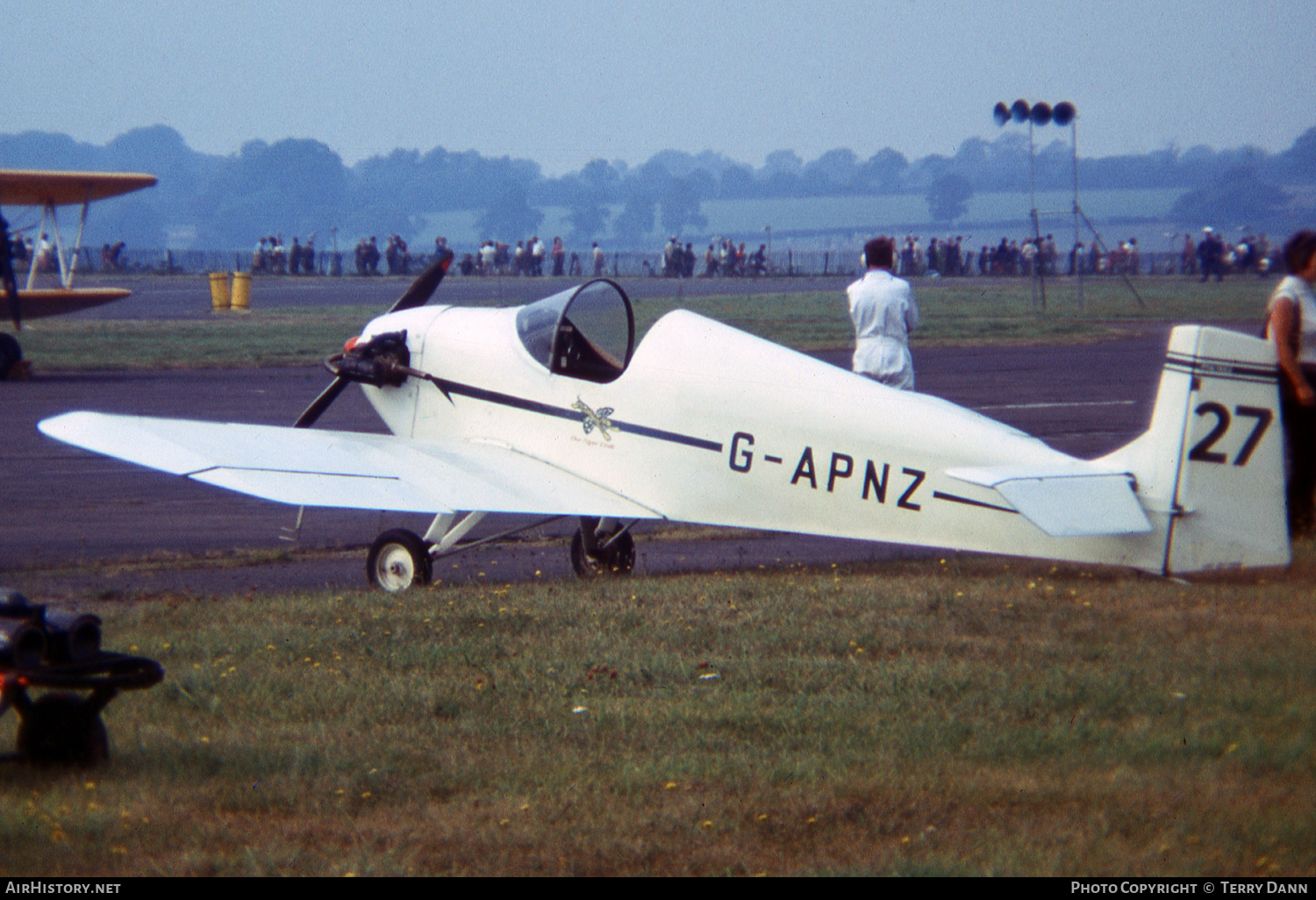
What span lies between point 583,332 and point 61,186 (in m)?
20.5

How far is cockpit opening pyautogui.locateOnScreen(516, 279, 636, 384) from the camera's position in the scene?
8633 mm

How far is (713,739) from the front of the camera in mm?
5074

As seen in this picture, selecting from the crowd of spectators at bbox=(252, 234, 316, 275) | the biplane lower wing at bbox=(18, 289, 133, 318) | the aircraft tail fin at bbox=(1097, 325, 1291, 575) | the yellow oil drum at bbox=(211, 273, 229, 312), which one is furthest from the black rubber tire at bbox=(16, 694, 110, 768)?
the crowd of spectators at bbox=(252, 234, 316, 275)

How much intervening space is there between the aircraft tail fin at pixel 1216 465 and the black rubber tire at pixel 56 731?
4.86 m

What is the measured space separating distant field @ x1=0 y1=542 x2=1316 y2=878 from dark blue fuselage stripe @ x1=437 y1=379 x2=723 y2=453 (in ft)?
2.94

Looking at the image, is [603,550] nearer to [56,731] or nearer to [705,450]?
[705,450]

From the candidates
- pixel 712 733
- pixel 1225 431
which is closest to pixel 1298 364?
pixel 1225 431

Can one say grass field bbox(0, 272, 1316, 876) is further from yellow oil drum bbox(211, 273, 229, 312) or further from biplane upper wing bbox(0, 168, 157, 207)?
yellow oil drum bbox(211, 273, 229, 312)

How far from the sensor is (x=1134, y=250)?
66188mm

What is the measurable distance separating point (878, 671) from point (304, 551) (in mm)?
5420

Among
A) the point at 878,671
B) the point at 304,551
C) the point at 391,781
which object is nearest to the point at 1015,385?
the point at 304,551

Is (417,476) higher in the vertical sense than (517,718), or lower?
higher

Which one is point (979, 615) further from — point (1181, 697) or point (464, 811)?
point (464, 811)

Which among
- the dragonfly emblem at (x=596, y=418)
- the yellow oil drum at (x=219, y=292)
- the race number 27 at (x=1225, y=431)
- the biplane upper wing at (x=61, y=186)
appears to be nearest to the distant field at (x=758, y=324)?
the yellow oil drum at (x=219, y=292)
